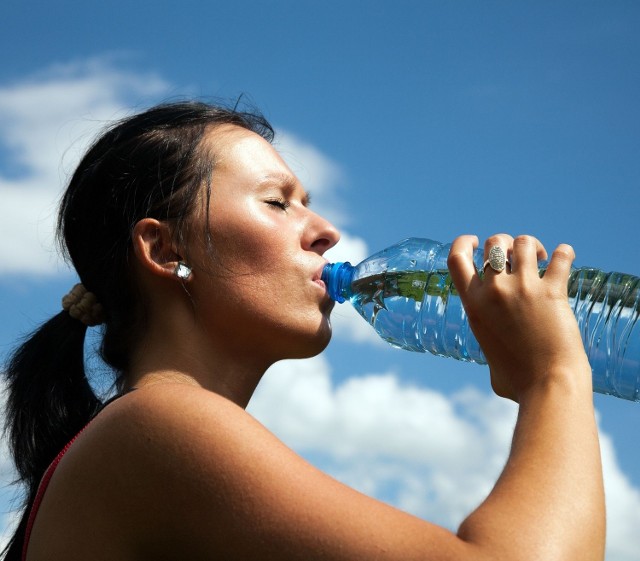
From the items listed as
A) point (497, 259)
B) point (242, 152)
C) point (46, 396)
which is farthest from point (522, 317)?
point (46, 396)

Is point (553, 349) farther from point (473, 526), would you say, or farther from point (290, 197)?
point (290, 197)

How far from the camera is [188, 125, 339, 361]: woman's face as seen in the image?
3080mm

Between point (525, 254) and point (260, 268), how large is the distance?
3.04 feet

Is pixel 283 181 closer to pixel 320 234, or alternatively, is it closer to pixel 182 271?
pixel 320 234

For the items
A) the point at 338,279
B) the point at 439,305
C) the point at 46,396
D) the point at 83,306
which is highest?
the point at 439,305

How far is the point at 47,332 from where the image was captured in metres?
3.74

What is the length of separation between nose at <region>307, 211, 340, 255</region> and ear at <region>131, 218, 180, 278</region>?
1.58 ft

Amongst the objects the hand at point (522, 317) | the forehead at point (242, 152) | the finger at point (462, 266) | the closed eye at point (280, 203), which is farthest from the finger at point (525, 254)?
the forehead at point (242, 152)

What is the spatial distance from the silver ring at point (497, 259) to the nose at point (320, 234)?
2.73 feet

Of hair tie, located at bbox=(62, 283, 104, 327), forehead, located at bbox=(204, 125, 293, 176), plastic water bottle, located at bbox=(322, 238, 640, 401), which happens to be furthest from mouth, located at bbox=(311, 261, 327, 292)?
hair tie, located at bbox=(62, 283, 104, 327)

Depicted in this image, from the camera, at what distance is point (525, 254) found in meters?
2.63

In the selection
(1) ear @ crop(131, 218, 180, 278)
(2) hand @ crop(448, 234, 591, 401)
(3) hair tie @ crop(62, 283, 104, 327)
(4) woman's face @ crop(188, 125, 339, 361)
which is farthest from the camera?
(3) hair tie @ crop(62, 283, 104, 327)

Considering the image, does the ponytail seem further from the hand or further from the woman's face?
the hand

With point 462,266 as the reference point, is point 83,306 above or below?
below
